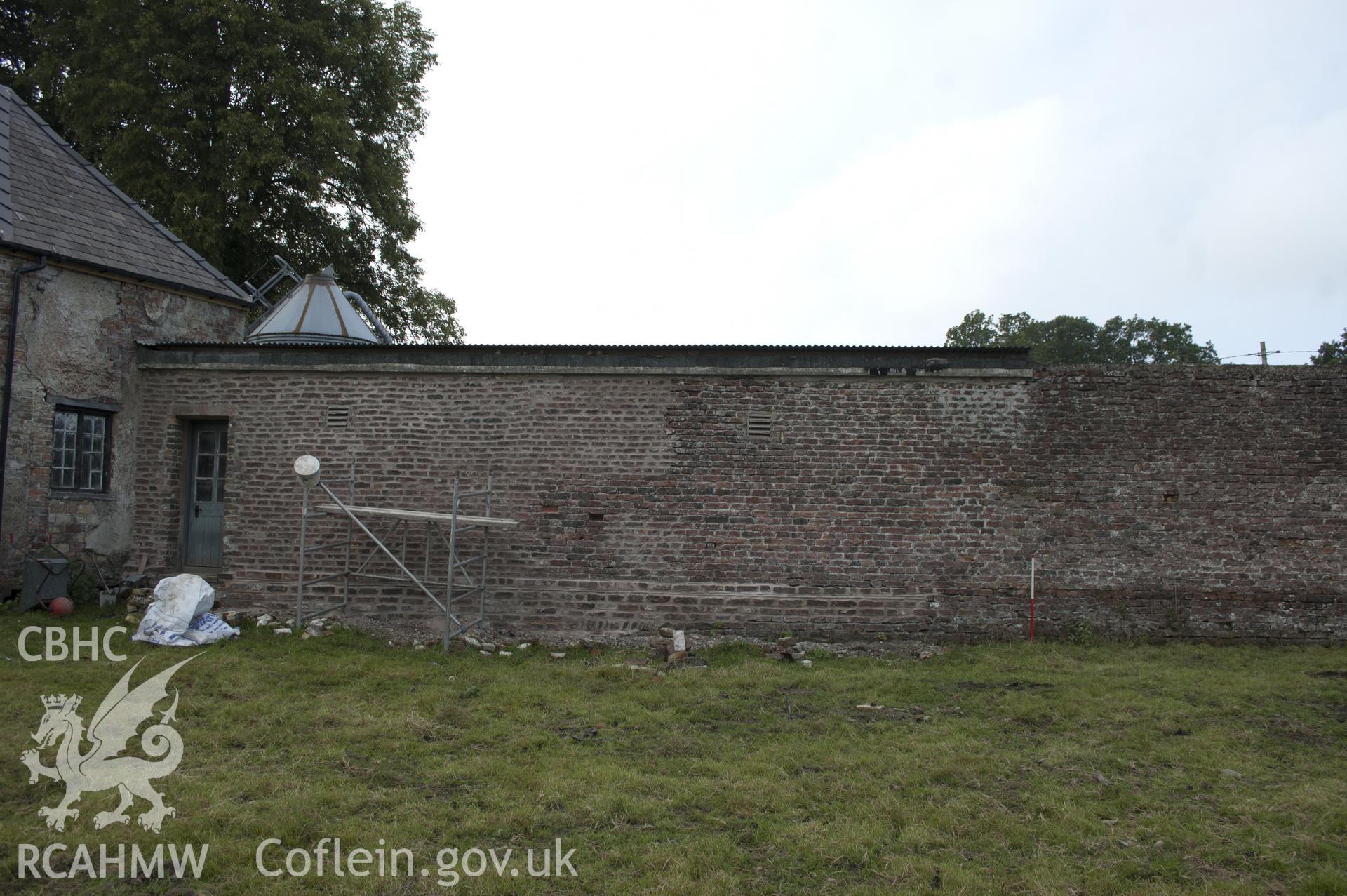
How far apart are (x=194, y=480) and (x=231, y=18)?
1016 cm

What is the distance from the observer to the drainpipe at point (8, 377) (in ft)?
33.9

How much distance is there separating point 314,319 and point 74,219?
11.5 feet

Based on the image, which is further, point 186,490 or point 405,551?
point 186,490

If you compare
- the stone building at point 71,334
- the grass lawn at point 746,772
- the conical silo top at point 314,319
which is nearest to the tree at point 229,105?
the conical silo top at point 314,319

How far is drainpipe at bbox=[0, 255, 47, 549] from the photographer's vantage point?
33.9ft

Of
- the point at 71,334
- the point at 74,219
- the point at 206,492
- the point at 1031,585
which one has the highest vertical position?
the point at 74,219

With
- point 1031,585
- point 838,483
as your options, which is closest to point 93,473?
point 838,483

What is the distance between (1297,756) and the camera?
20.0 feet

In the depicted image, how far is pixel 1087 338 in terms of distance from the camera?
4938 cm

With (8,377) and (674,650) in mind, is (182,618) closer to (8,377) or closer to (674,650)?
(8,377)

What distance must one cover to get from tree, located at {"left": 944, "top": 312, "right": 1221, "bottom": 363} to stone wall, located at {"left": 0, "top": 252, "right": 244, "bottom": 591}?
40.9 m

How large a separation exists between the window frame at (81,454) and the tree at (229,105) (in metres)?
6.61

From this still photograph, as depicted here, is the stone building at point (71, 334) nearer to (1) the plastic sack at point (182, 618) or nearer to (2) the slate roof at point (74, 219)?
(2) the slate roof at point (74, 219)

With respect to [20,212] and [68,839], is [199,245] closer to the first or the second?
[20,212]
